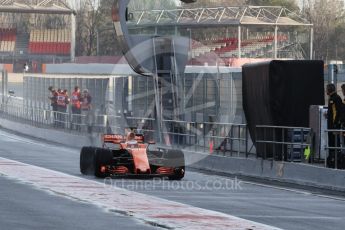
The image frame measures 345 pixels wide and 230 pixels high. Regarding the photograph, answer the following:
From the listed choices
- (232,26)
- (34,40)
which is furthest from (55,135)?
(34,40)

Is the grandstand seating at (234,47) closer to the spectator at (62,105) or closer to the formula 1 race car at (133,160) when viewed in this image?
the spectator at (62,105)

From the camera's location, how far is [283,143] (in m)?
27.2

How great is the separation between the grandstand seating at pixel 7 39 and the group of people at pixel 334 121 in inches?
4590

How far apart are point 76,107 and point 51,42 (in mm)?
93746

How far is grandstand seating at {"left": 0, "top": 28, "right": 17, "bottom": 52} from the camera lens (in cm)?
14225

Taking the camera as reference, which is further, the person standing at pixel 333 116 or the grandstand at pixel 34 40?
the grandstand at pixel 34 40

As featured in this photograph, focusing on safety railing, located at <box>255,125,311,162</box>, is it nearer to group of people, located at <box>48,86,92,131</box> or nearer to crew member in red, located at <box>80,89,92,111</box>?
group of people, located at <box>48,86,92,131</box>

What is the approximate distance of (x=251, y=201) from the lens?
69.1 feet

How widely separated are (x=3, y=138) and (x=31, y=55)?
89232mm

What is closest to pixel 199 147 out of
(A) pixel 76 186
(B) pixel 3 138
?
(A) pixel 76 186

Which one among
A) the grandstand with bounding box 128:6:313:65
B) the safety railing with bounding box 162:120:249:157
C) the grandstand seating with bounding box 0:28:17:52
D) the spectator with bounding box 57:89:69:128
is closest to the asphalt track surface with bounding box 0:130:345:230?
the safety railing with bounding box 162:120:249:157

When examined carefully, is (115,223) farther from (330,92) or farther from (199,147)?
(199,147)

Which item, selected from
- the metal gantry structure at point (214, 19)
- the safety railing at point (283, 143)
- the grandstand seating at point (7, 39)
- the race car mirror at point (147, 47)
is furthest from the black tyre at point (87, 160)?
the grandstand seating at point (7, 39)

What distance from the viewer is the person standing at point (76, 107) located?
4775 centimetres
